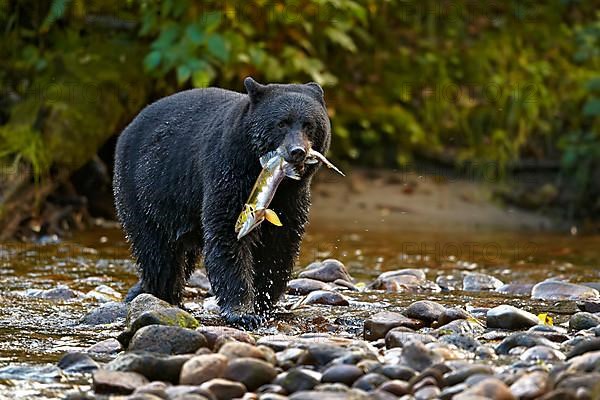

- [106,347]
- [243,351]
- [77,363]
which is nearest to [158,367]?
[243,351]

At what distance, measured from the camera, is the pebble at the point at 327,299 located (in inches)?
272

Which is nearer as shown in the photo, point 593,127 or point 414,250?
point 414,250

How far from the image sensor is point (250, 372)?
4.64 metres

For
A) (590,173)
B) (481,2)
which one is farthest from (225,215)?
(481,2)

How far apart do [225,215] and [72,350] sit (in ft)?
4.22

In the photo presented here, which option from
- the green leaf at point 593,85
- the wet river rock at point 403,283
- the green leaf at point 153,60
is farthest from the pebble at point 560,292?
the green leaf at point 593,85

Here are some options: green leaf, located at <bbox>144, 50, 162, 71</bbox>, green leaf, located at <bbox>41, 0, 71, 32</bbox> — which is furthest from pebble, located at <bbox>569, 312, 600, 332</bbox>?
green leaf, located at <bbox>41, 0, 71, 32</bbox>

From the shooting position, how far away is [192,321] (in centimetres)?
577

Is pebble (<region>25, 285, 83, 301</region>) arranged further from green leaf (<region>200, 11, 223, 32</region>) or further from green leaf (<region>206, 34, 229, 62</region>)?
green leaf (<region>200, 11, 223, 32</region>)

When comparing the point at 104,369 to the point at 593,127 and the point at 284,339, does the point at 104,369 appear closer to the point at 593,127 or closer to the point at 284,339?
the point at 284,339

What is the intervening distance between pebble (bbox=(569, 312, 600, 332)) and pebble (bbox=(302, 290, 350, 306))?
1.51 metres

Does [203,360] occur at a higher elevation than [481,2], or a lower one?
lower

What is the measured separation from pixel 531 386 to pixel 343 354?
35.8 inches

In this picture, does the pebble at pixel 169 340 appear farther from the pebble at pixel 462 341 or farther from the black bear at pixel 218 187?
the pebble at pixel 462 341
